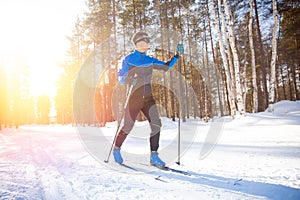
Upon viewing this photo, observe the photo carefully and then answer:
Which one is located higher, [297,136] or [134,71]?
[134,71]

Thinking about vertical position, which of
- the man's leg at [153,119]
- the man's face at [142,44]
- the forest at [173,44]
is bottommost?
the man's leg at [153,119]

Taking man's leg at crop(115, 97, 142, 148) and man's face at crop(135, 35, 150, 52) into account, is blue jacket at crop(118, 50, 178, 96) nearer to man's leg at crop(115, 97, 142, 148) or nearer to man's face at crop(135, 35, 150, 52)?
man's face at crop(135, 35, 150, 52)

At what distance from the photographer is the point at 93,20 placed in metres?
19.6

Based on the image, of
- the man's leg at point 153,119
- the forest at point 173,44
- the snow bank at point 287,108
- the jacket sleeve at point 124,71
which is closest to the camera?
the man's leg at point 153,119

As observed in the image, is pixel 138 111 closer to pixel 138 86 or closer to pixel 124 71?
pixel 138 86

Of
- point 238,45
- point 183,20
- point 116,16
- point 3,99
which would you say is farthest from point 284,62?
point 3,99

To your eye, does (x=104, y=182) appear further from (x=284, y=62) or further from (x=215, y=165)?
(x=284, y=62)

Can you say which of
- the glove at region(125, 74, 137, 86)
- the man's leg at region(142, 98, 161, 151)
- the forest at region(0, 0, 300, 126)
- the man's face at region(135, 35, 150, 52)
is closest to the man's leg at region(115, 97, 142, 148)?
the man's leg at region(142, 98, 161, 151)

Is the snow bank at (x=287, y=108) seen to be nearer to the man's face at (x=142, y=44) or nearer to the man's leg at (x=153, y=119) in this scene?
the man's leg at (x=153, y=119)

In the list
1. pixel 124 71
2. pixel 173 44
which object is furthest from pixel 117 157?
pixel 173 44

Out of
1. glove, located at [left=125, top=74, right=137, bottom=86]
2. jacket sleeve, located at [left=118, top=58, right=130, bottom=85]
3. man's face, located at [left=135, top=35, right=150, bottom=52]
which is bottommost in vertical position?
glove, located at [left=125, top=74, right=137, bottom=86]

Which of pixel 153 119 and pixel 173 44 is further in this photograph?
pixel 173 44

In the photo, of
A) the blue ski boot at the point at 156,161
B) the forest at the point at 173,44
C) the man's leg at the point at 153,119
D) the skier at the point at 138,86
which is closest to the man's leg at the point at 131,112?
the skier at the point at 138,86

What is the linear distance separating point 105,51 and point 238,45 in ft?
49.3
